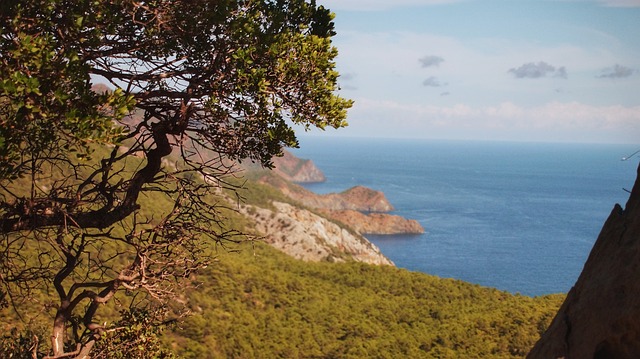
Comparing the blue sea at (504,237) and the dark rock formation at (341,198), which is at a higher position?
the dark rock formation at (341,198)

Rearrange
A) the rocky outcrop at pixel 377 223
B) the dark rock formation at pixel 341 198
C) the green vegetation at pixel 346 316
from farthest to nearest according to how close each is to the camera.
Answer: the dark rock formation at pixel 341 198
the rocky outcrop at pixel 377 223
the green vegetation at pixel 346 316

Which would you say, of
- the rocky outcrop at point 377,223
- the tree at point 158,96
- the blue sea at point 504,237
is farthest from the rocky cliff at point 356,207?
the tree at point 158,96

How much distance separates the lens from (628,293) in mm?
6668

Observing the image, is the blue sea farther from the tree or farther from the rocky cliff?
A: the tree

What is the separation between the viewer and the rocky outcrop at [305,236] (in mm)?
69250

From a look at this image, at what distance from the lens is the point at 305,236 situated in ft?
236

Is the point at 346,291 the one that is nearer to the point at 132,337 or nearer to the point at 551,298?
the point at 551,298

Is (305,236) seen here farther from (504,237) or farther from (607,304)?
(504,237)

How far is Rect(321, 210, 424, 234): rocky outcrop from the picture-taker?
13100cm

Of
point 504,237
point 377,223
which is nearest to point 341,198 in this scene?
point 377,223

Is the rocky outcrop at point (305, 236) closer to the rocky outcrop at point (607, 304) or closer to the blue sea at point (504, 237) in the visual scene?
the blue sea at point (504, 237)

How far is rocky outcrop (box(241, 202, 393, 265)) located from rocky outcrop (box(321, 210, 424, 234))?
4065cm

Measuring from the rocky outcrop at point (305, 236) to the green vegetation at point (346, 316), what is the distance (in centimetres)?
1775

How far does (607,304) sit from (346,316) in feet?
117
